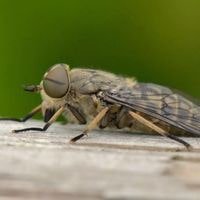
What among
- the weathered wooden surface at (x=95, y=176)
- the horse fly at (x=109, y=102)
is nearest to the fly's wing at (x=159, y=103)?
the horse fly at (x=109, y=102)

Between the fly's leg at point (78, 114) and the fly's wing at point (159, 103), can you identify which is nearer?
the fly's wing at point (159, 103)

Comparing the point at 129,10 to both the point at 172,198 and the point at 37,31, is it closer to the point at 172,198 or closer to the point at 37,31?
the point at 37,31

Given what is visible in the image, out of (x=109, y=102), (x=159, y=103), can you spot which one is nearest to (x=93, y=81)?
(x=109, y=102)

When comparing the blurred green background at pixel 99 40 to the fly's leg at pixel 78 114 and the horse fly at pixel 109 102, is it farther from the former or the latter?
the fly's leg at pixel 78 114

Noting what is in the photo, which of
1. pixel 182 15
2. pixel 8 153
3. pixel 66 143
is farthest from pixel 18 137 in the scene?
pixel 182 15

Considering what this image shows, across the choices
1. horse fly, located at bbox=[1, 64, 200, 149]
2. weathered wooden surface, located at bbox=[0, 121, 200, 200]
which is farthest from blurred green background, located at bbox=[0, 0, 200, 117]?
weathered wooden surface, located at bbox=[0, 121, 200, 200]

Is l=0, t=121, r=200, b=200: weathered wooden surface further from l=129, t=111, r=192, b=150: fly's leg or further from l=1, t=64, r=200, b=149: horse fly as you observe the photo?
l=1, t=64, r=200, b=149: horse fly
